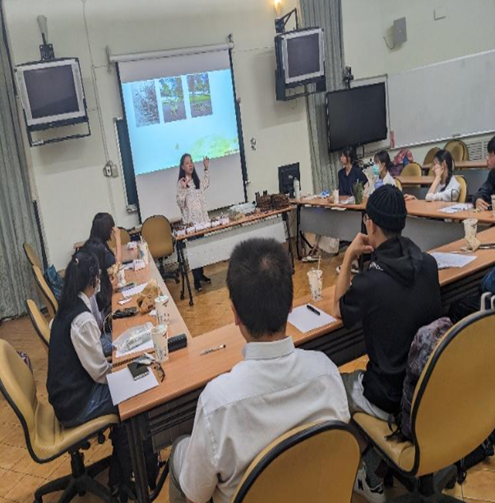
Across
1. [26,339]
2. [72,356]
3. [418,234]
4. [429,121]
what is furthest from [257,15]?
[72,356]

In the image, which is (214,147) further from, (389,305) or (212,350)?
(389,305)

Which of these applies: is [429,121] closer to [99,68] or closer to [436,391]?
[99,68]

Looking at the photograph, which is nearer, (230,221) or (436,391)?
(436,391)

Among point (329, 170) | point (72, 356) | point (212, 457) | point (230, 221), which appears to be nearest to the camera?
point (212, 457)

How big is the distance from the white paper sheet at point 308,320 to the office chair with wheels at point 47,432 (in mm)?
942

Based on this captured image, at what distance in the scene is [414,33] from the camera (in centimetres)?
768

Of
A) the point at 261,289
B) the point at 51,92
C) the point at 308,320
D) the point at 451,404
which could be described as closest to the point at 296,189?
the point at 51,92

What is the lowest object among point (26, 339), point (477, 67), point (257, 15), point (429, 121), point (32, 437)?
point (26, 339)

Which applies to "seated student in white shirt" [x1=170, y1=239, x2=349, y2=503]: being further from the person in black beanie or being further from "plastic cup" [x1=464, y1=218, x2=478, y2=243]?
"plastic cup" [x1=464, y1=218, x2=478, y2=243]

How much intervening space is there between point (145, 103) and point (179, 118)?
469 mm

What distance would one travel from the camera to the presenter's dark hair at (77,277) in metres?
2.28

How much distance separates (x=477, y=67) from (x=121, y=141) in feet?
17.0

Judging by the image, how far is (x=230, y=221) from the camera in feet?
18.5

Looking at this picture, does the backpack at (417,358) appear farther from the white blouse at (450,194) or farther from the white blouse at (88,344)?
the white blouse at (450,194)
